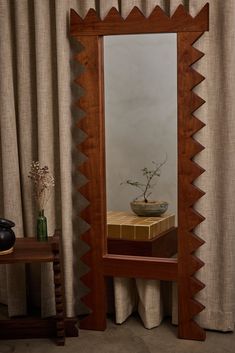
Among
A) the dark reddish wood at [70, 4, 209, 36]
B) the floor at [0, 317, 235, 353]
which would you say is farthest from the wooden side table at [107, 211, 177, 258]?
the dark reddish wood at [70, 4, 209, 36]

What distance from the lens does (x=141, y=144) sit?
8.63 ft

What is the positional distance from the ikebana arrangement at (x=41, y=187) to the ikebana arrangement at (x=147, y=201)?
1.34ft

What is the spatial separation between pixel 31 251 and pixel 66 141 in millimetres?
628

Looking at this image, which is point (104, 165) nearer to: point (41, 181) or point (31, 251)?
point (41, 181)

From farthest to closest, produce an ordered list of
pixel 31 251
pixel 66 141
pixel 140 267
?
pixel 66 141
pixel 140 267
pixel 31 251

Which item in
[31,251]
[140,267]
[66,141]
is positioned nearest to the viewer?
[31,251]

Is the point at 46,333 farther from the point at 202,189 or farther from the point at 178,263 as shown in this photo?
the point at 202,189

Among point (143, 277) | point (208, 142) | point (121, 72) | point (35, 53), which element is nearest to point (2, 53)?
point (35, 53)

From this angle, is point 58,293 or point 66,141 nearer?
point 58,293

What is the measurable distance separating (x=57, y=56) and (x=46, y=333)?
148 centimetres

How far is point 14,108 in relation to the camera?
2832 millimetres

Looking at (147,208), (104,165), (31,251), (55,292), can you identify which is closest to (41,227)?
(31,251)

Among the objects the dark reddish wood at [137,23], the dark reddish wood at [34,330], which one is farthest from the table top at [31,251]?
the dark reddish wood at [137,23]

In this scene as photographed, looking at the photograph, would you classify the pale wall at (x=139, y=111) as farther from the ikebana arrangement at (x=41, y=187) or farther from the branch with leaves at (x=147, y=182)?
the ikebana arrangement at (x=41, y=187)
